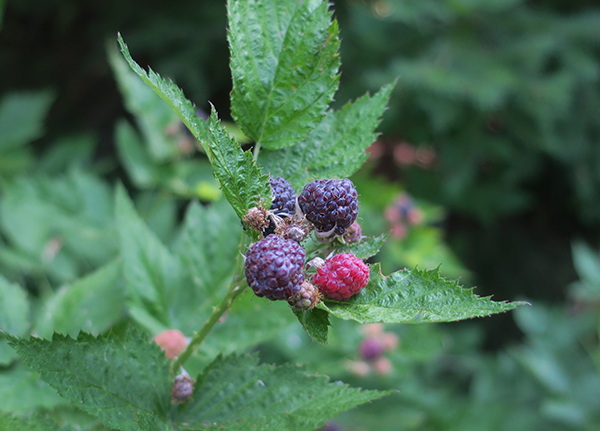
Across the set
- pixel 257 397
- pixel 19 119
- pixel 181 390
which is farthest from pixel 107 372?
pixel 19 119

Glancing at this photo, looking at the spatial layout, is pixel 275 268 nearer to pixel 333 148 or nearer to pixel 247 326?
pixel 333 148

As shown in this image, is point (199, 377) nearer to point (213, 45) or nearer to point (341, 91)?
point (341, 91)

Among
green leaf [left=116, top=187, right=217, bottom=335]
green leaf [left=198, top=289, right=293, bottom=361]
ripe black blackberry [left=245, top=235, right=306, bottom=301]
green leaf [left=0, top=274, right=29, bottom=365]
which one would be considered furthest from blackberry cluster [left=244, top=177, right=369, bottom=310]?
green leaf [left=0, top=274, right=29, bottom=365]

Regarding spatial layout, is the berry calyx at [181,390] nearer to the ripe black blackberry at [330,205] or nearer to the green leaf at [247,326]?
the green leaf at [247,326]

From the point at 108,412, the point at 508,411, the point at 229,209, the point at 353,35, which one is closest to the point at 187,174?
the point at 229,209

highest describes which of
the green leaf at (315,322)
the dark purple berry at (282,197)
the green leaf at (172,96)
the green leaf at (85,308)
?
the green leaf at (172,96)

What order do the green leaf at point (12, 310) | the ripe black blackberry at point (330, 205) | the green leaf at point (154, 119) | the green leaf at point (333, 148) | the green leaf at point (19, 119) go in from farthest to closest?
the green leaf at point (19, 119) → the green leaf at point (154, 119) → the green leaf at point (12, 310) → the green leaf at point (333, 148) → the ripe black blackberry at point (330, 205)

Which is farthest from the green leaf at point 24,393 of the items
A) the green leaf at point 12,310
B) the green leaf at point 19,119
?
the green leaf at point 19,119
